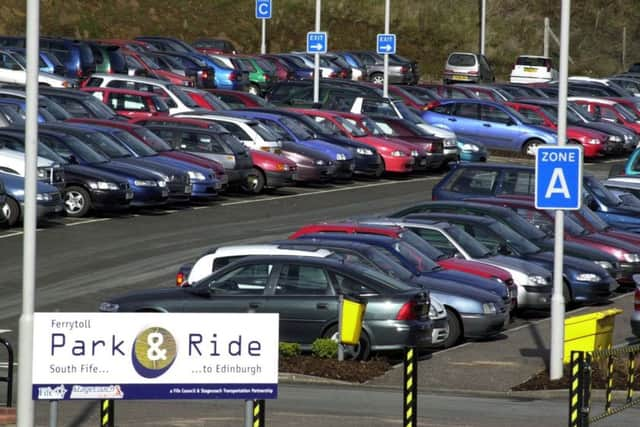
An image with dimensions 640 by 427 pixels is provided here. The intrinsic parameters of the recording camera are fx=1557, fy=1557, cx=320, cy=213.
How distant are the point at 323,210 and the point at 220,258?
1153 cm

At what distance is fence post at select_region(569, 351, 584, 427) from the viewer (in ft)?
42.7

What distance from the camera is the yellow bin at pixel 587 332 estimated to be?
1814 centimetres

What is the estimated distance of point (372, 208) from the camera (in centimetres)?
3188

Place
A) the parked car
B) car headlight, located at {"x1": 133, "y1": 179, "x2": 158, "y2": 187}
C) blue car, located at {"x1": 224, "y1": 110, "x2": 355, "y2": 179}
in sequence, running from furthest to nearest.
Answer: the parked car, blue car, located at {"x1": 224, "y1": 110, "x2": 355, "y2": 179}, car headlight, located at {"x1": 133, "y1": 179, "x2": 158, "y2": 187}

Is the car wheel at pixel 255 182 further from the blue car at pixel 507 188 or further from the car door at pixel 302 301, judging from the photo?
the car door at pixel 302 301

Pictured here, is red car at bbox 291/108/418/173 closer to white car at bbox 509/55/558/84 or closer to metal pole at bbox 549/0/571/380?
metal pole at bbox 549/0/571/380

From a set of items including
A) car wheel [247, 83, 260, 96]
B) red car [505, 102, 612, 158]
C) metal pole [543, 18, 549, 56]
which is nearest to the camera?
red car [505, 102, 612, 158]

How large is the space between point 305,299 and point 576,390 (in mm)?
5857

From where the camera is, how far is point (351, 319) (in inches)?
696

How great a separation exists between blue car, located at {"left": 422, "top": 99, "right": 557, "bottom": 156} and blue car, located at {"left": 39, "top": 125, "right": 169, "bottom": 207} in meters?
13.6

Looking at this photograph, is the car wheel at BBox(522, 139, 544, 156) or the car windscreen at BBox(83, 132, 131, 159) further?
the car wheel at BBox(522, 139, 544, 156)

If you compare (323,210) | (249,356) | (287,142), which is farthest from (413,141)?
(249,356)

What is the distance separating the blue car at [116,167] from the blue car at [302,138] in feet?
19.9

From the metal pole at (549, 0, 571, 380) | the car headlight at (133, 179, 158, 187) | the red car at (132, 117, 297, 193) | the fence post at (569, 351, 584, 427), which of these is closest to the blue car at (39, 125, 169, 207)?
the car headlight at (133, 179, 158, 187)
